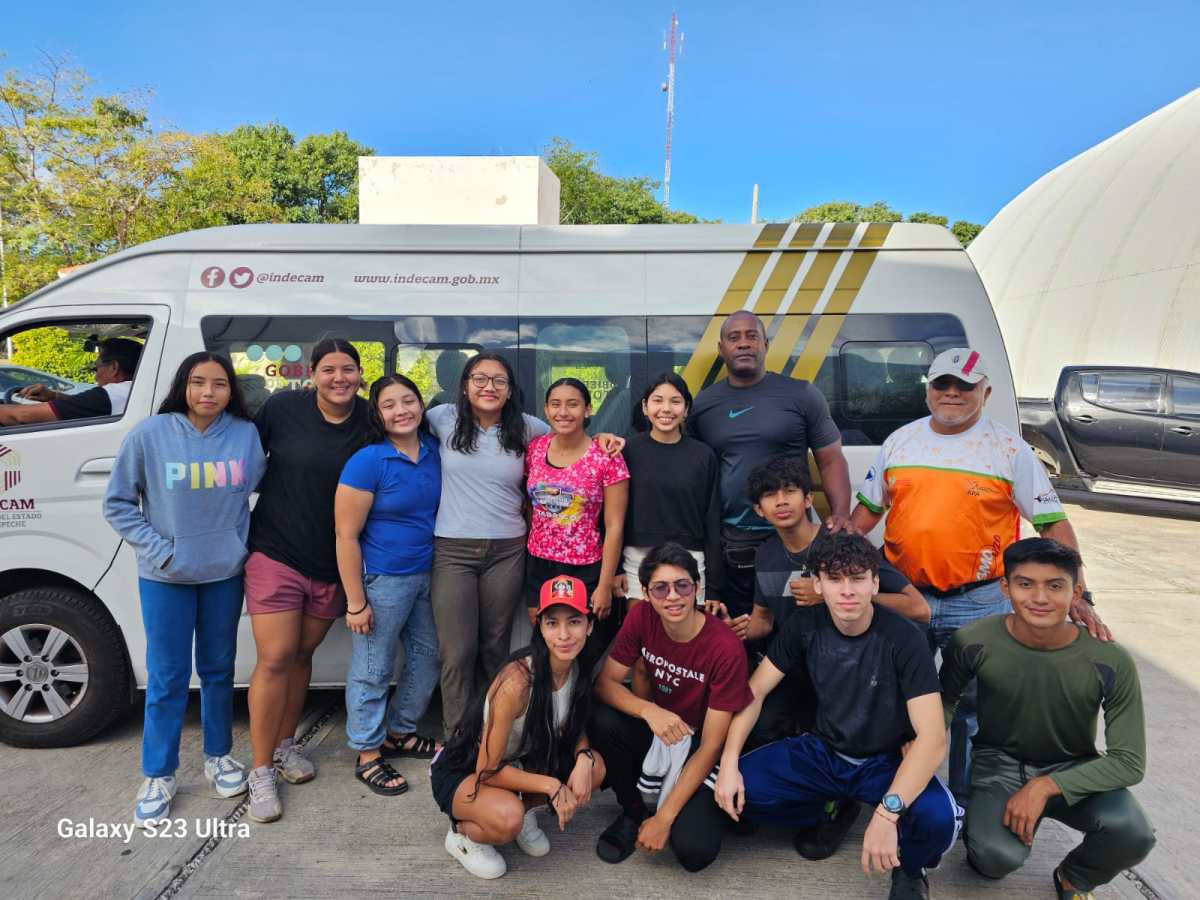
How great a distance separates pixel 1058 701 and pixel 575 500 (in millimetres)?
1888

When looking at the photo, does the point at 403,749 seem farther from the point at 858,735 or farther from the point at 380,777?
the point at 858,735

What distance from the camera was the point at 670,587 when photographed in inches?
105

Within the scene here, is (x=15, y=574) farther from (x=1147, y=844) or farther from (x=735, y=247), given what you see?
(x=1147, y=844)

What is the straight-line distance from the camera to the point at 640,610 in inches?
114

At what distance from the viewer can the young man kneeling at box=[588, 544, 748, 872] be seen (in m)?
2.67

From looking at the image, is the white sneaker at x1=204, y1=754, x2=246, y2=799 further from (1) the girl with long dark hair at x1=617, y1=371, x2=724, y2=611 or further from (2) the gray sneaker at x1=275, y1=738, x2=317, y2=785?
(1) the girl with long dark hair at x1=617, y1=371, x2=724, y2=611

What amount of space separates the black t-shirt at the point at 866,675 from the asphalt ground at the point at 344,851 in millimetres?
539

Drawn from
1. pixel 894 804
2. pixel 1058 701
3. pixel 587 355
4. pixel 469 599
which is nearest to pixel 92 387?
pixel 469 599

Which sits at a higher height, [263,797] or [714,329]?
[714,329]

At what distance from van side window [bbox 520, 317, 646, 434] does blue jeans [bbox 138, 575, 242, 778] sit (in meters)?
1.58

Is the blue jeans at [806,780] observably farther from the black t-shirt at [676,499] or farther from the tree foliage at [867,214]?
the tree foliage at [867,214]

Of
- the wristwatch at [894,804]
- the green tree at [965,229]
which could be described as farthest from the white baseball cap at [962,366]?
the green tree at [965,229]

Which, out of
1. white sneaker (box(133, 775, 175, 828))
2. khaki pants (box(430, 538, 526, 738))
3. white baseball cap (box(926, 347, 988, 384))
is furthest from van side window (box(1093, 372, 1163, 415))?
white sneaker (box(133, 775, 175, 828))

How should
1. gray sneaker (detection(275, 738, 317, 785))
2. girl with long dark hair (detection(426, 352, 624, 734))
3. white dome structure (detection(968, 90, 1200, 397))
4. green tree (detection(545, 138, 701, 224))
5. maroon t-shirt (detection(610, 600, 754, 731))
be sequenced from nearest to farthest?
maroon t-shirt (detection(610, 600, 754, 731))
girl with long dark hair (detection(426, 352, 624, 734))
gray sneaker (detection(275, 738, 317, 785))
white dome structure (detection(968, 90, 1200, 397))
green tree (detection(545, 138, 701, 224))
